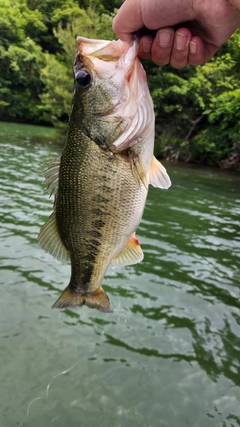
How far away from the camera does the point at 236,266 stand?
24.0 ft

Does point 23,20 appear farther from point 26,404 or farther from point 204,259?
point 26,404

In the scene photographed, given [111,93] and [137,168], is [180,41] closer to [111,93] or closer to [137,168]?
[111,93]

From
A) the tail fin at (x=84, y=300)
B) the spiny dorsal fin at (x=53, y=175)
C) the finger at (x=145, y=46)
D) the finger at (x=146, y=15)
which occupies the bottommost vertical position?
the tail fin at (x=84, y=300)

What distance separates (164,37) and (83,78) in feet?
2.23

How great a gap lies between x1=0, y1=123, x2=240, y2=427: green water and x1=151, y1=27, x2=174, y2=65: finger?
11.4 feet

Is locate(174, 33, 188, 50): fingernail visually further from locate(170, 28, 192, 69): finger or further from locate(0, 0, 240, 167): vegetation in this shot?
locate(0, 0, 240, 167): vegetation

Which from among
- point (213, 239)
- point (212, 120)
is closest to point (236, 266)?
point (213, 239)

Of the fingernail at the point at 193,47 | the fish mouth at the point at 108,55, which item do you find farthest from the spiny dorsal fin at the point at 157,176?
the fingernail at the point at 193,47

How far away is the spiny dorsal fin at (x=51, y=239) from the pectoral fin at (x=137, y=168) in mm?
642

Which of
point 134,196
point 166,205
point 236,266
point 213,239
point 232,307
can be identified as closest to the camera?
point 134,196

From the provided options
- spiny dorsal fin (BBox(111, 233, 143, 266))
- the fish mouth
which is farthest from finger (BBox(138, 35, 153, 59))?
spiny dorsal fin (BBox(111, 233, 143, 266))

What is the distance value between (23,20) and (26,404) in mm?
50794

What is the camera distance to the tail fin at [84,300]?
256 cm

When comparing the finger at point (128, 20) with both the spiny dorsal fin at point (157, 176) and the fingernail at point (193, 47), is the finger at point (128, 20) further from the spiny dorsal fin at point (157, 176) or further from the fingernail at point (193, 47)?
the spiny dorsal fin at point (157, 176)
